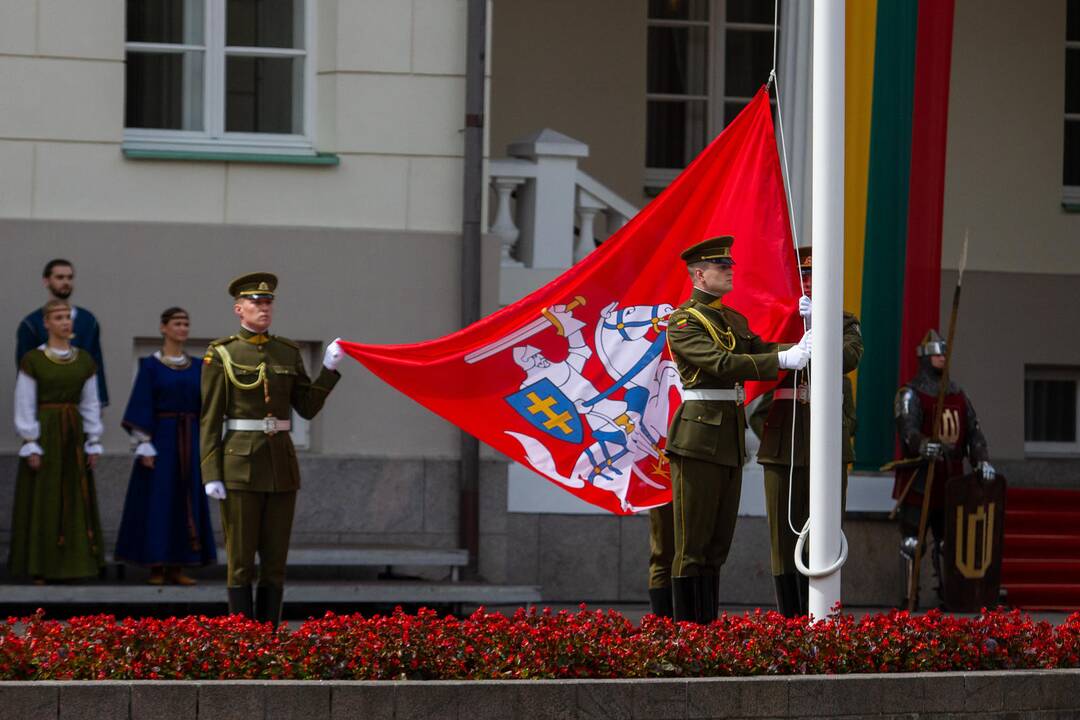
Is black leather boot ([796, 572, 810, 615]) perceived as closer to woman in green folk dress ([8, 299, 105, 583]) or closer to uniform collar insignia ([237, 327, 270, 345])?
uniform collar insignia ([237, 327, 270, 345])

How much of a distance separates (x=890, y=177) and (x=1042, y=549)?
2.79 metres

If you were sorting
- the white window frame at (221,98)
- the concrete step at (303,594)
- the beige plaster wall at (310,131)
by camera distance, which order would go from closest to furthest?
the concrete step at (303,594), the beige plaster wall at (310,131), the white window frame at (221,98)

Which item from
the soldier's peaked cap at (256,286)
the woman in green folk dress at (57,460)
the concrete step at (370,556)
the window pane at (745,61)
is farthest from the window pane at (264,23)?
the window pane at (745,61)

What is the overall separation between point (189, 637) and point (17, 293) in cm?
552

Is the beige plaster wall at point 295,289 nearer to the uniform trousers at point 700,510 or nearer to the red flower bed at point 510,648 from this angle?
the uniform trousers at point 700,510

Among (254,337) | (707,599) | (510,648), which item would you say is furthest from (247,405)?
(510,648)

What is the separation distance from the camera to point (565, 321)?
1041cm

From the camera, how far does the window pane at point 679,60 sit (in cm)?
1720

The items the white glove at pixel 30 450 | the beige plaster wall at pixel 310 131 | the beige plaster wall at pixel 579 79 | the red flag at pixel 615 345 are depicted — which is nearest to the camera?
the red flag at pixel 615 345

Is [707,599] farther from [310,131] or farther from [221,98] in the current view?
[221,98]

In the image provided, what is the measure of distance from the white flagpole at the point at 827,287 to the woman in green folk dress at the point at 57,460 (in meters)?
5.32

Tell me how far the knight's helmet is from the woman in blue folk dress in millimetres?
4696

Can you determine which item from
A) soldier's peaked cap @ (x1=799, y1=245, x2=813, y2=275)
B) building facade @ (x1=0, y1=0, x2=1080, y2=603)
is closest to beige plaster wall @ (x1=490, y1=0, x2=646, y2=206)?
building facade @ (x1=0, y1=0, x2=1080, y2=603)

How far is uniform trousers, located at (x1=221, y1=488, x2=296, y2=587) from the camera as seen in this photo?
10648 millimetres
